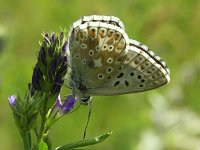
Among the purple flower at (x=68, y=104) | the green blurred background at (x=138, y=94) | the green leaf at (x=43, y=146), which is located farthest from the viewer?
the green blurred background at (x=138, y=94)

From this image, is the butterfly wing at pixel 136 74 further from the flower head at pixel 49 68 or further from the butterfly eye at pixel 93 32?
the flower head at pixel 49 68

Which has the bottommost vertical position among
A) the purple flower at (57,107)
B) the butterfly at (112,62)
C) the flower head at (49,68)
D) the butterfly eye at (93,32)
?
the purple flower at (57,107)

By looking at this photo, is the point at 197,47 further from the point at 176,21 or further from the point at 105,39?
the point at 105,39

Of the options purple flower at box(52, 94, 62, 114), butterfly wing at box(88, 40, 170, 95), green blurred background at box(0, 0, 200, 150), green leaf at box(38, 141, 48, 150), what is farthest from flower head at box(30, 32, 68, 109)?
green blurred background at box(0, 0, 200, 150)

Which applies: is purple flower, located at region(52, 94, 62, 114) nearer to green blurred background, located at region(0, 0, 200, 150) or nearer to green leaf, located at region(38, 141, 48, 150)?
green leaf, located at region(38, 141, 48, 150)

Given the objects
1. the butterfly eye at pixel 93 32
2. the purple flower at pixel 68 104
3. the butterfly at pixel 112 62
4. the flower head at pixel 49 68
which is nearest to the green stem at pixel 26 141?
the flower head at pixel 49 68
